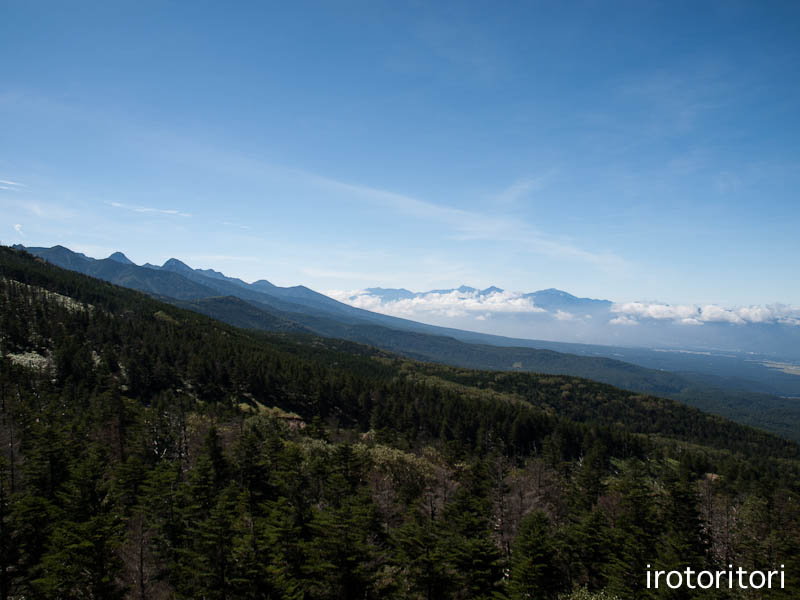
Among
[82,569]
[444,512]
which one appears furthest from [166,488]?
[444,512]

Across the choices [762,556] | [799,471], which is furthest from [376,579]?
[799,471]

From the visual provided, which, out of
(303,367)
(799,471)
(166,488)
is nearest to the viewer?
(166,488)

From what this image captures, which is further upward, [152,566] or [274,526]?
[274,526]

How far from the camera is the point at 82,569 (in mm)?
32594

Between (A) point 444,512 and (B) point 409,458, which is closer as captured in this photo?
(A) point 444,512

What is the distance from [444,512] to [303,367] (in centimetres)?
11098

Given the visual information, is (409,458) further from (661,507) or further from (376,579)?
(661,507)

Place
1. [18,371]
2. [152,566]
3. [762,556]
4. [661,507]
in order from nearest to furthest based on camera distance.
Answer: [152,566]
[762,556]
[661,507]
[18,371]

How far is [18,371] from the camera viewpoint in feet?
323

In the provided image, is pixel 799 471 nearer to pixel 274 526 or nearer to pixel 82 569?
pixel 274 526

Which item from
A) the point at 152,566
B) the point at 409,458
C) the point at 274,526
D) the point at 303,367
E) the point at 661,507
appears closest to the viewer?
the point at 152,566

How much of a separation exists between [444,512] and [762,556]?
129 ft

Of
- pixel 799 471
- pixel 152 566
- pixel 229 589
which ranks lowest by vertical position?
pixel 799 471

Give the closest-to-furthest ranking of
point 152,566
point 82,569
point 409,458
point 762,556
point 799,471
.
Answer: point 82,569 → point 152,566 → point 762,556 → point 409,458 → point 799,471
